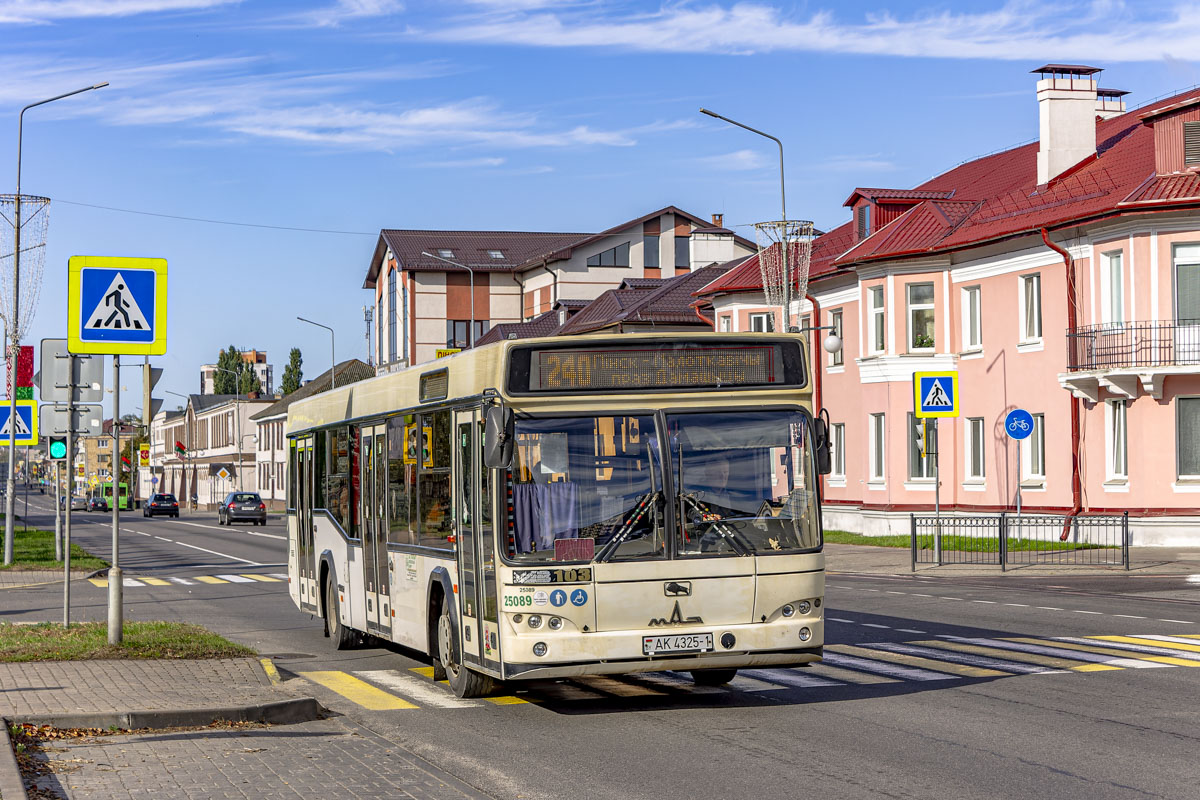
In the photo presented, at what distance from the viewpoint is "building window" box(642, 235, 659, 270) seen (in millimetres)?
83500

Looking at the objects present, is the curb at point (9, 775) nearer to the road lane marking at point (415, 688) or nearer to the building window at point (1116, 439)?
the road lane marking at point (415, 688)

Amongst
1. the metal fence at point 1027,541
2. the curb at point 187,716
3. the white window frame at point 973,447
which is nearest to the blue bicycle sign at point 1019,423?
the metal fence at point 1027,541

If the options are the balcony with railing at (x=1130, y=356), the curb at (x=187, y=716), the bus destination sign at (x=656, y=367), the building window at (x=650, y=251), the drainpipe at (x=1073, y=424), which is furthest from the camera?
the building window at (x=650, y=251)

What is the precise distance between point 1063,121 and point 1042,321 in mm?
6004

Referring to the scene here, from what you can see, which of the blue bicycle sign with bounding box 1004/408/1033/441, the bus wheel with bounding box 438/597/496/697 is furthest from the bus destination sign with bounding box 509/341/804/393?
the blue bicycle sign with bounding box 1004/408/1033/441

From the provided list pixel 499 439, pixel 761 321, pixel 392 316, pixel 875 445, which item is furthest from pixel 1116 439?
pixel 392 316

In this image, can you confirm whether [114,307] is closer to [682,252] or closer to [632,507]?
[632,507]

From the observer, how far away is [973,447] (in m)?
40.1

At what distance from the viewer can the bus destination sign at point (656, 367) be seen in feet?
36.6

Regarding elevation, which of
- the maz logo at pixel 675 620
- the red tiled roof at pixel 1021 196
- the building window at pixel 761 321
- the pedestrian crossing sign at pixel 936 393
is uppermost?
the red tiled roof at pixel 1021 196

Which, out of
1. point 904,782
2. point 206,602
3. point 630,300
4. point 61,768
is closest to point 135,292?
point 61,768

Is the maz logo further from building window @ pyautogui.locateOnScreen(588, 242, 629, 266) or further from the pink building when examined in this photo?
building window @ pyautogui.locateOnScreen(588, 242, 629, 266)

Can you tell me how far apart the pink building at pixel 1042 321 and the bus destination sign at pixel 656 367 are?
23495 millimetres

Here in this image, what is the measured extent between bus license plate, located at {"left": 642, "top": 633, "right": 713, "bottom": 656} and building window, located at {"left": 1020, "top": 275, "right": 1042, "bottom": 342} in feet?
93.3
